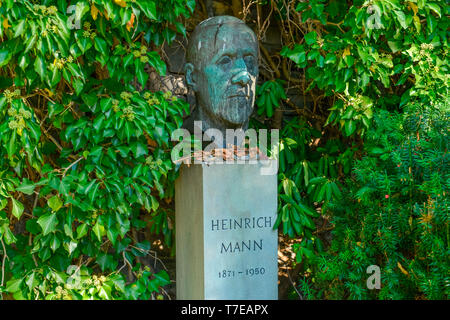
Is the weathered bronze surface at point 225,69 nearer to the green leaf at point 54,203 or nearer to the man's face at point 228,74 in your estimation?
the man's face at point 228,74

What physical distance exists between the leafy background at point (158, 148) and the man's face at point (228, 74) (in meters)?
0.21

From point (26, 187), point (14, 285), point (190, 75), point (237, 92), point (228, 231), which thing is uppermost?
point (190, 75)

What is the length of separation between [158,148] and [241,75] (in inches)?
21.8

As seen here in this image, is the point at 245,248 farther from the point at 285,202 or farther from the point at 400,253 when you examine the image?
the point at 400,253

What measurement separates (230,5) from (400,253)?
2161 mm

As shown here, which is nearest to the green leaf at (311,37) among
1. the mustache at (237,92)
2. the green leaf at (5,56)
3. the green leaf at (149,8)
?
the mustache at (237,92)

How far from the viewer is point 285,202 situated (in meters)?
2.93

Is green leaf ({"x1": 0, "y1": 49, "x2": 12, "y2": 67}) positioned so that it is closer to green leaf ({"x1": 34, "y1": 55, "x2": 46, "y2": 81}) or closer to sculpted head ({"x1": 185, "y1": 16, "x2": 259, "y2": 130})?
green leaf ({"x1": 34, "y1": 55, "x2": 46, "y2": 81})

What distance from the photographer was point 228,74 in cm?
275

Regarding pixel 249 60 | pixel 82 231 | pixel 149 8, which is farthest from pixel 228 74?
pixel 82 231

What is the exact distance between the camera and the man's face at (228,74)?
8.99 feet

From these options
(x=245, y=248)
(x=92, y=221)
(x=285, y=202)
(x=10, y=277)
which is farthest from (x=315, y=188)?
(x=10, y=277)

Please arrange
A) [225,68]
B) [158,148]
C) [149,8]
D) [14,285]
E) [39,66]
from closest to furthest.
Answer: [39,66]
[149,8]
[14,285]
[158,148]
[225,68]

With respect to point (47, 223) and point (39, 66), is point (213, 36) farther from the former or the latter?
point (47, 223)
